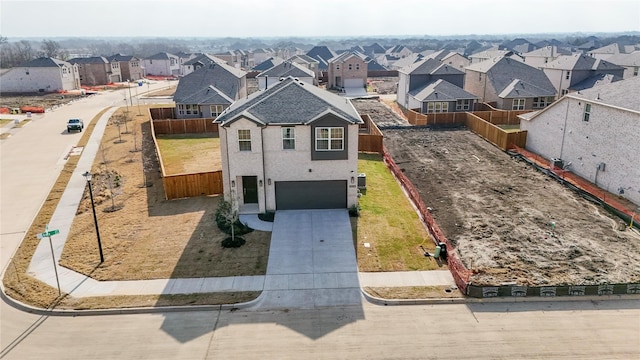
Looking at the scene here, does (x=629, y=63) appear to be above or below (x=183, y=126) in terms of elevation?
above

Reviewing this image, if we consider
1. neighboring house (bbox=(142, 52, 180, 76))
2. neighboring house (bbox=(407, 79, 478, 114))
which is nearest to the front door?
neighboring house (bbox=(407, 79, 478, 114))

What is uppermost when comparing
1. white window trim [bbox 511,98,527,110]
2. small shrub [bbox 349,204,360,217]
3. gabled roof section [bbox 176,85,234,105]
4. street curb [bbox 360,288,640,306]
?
gabled roof section [bbox 176,85,234,105]

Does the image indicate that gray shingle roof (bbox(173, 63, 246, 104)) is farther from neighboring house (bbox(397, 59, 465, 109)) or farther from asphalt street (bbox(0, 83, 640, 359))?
asphalt street (bbox(0, 83, 640, 359))

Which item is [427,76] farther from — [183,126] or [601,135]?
[183,126]

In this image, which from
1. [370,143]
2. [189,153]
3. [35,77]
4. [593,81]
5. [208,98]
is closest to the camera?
[370,143]

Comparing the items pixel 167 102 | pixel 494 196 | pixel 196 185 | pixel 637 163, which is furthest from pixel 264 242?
Result: pixel 167 102

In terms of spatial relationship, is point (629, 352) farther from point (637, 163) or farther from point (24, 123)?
point (24, 123)

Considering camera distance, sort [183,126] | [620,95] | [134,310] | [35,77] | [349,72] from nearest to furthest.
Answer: [134,310], [620,95], [183,126], [349,72], [35,77]

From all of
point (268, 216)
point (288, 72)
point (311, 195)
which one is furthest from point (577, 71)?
point (268, 216)
